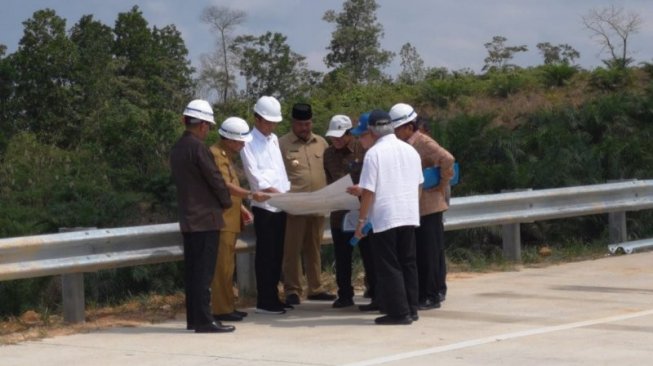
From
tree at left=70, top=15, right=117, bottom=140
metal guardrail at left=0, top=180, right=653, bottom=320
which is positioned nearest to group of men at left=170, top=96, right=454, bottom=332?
metal guardrail at left=0, top=180, right=653, bottom=320

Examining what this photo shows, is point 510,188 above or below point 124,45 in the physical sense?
below

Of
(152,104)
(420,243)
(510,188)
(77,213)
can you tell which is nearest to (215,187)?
(420,243)

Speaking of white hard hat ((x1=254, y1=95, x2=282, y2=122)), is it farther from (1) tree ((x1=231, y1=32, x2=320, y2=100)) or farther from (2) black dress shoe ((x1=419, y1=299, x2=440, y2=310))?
(1) tree ((x1=231, y1=32, x2=320, y2=100))

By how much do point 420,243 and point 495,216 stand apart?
2.99m

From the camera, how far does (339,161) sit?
11625mm

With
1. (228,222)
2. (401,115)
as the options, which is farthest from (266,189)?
(401,115)

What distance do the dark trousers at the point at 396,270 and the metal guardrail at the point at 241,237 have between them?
1.68m

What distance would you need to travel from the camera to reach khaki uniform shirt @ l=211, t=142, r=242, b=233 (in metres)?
10.6

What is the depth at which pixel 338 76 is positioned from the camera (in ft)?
132

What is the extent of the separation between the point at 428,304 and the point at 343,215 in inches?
44.7

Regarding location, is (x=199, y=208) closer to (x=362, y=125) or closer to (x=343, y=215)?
(x=362, y=125)

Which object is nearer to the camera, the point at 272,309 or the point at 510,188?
the point at 272,309

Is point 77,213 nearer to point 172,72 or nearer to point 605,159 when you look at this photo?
point 605,159

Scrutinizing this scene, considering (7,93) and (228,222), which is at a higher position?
(7,93)
